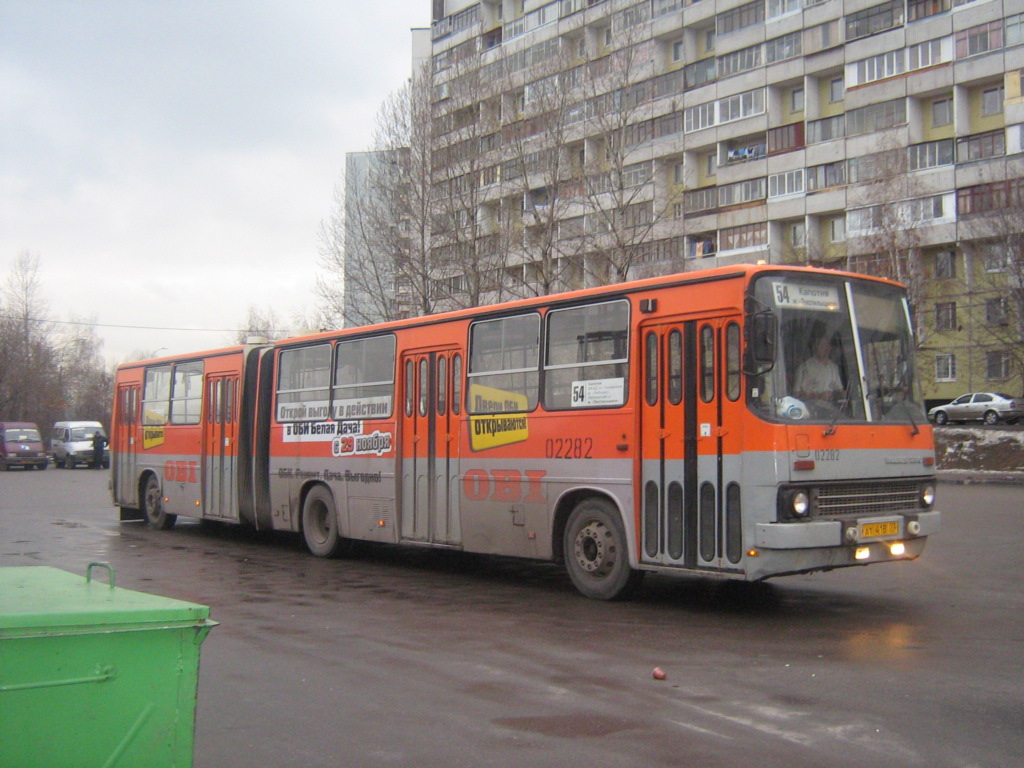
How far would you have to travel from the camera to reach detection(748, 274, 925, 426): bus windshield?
895 centimetres

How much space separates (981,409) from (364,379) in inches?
1579

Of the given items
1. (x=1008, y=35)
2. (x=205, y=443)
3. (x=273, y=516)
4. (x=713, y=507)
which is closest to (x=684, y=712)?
(x=713, y=507)

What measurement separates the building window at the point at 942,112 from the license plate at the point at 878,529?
49449 mm

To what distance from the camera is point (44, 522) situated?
2023 centimetres

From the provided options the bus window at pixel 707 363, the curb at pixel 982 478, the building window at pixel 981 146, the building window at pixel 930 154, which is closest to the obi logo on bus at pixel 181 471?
the bus window at pixel 707 363

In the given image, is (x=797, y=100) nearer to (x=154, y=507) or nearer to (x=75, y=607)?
(x=154, y=507)

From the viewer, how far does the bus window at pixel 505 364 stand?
11219mm

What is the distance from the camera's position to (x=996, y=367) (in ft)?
164

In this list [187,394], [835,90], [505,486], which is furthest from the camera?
[835,90]

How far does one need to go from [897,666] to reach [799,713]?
160 centimetres

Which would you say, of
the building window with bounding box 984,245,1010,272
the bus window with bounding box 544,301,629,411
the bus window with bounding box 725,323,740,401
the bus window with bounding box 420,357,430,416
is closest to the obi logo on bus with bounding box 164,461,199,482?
the bus window with bounding box 420,357,430,416

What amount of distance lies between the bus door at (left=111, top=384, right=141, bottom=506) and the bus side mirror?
46.6 ft

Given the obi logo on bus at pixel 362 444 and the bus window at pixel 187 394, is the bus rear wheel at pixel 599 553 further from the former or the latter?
the bus window at pixel 187 394

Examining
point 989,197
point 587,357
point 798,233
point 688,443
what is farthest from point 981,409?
point 688,443
